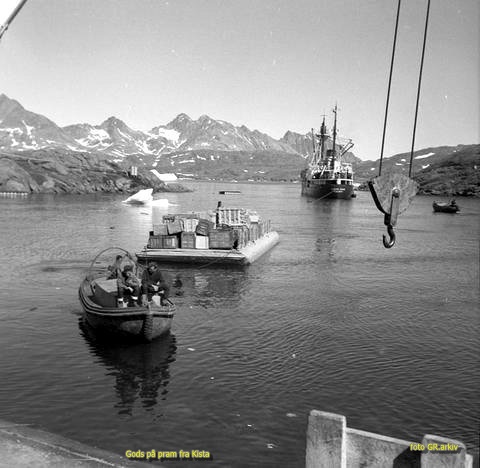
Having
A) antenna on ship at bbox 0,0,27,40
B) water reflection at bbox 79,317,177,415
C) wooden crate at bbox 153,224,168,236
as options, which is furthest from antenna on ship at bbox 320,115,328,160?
antenna on ship at bbox 0,0,27,40

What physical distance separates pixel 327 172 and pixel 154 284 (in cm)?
13051

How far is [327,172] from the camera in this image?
146m

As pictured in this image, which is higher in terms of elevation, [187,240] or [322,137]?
[322,137]

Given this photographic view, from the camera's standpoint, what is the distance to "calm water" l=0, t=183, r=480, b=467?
13484 millimetres

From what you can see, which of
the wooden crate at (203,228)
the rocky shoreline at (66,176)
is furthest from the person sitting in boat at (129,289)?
the rocky shoreline at (66,176)

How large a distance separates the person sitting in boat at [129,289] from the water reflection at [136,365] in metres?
1.68

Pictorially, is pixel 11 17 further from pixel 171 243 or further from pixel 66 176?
pixel 66 176

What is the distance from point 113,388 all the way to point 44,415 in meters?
2.34

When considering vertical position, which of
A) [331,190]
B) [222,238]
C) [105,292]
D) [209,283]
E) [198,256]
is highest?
[331,190]

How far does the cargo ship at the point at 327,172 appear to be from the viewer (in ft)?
445

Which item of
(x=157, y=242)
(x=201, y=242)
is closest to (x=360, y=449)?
(x=201, y=242)

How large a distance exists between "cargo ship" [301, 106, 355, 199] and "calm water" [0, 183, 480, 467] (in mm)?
101073

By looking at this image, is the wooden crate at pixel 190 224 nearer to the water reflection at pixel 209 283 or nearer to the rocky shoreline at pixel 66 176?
the water reflection at pixel 209 283

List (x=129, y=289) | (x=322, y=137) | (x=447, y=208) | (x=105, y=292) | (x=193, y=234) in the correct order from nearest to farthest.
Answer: (x=129, y=289) < (x=105, y=292) < (x=193, y=234) < (x=447, y=208) < (x=322, y=137)
